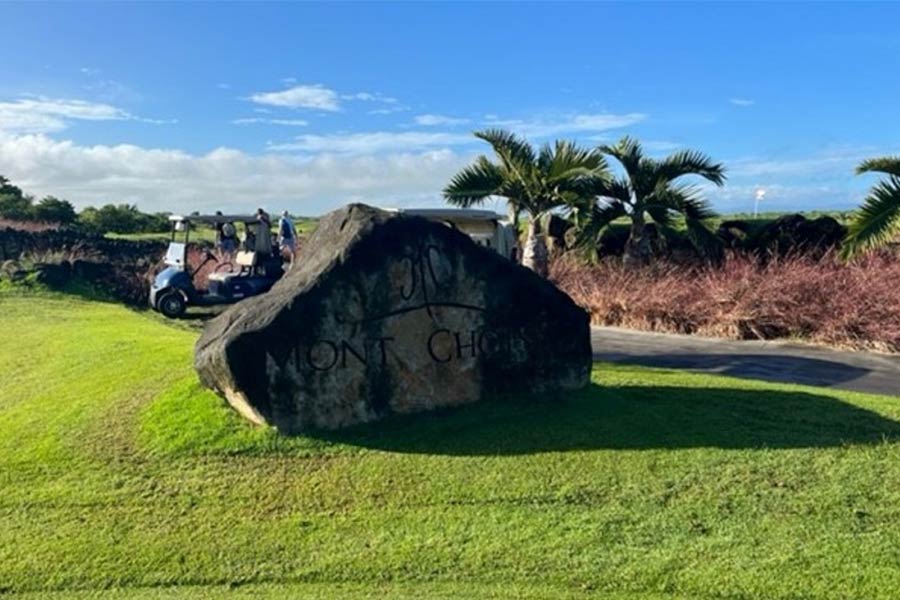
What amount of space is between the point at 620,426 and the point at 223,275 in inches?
455

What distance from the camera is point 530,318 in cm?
684

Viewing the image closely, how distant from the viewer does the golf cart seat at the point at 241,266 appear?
1609 cm

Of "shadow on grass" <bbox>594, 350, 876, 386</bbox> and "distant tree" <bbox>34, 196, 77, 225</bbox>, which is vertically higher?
"distant tree" <bbox>34, 196, 77, 225</bbox>

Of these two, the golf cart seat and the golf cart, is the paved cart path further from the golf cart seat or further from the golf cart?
the golf cart seat

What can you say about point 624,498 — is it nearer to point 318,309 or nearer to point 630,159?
point 318,309

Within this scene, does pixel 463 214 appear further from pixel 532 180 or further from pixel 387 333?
pixel 387 333

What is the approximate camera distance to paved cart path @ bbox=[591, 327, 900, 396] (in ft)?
30.8

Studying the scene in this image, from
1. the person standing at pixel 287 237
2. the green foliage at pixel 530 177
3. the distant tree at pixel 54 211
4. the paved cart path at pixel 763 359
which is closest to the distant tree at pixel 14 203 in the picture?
the distant tree at pixel 54 211

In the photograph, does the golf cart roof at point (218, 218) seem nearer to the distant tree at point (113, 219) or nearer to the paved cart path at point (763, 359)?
the paved cart path at point (763, 359)

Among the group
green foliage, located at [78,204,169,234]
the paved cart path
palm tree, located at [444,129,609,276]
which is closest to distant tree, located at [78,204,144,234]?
green foliage, located at [78,204,169,234]

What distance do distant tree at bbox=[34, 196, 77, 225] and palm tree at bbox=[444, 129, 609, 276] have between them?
28193 mm

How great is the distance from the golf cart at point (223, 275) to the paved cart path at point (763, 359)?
23.1ft

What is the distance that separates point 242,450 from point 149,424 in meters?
0.99

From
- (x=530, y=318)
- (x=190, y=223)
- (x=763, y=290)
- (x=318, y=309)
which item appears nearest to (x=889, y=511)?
(x=530, y=318)
